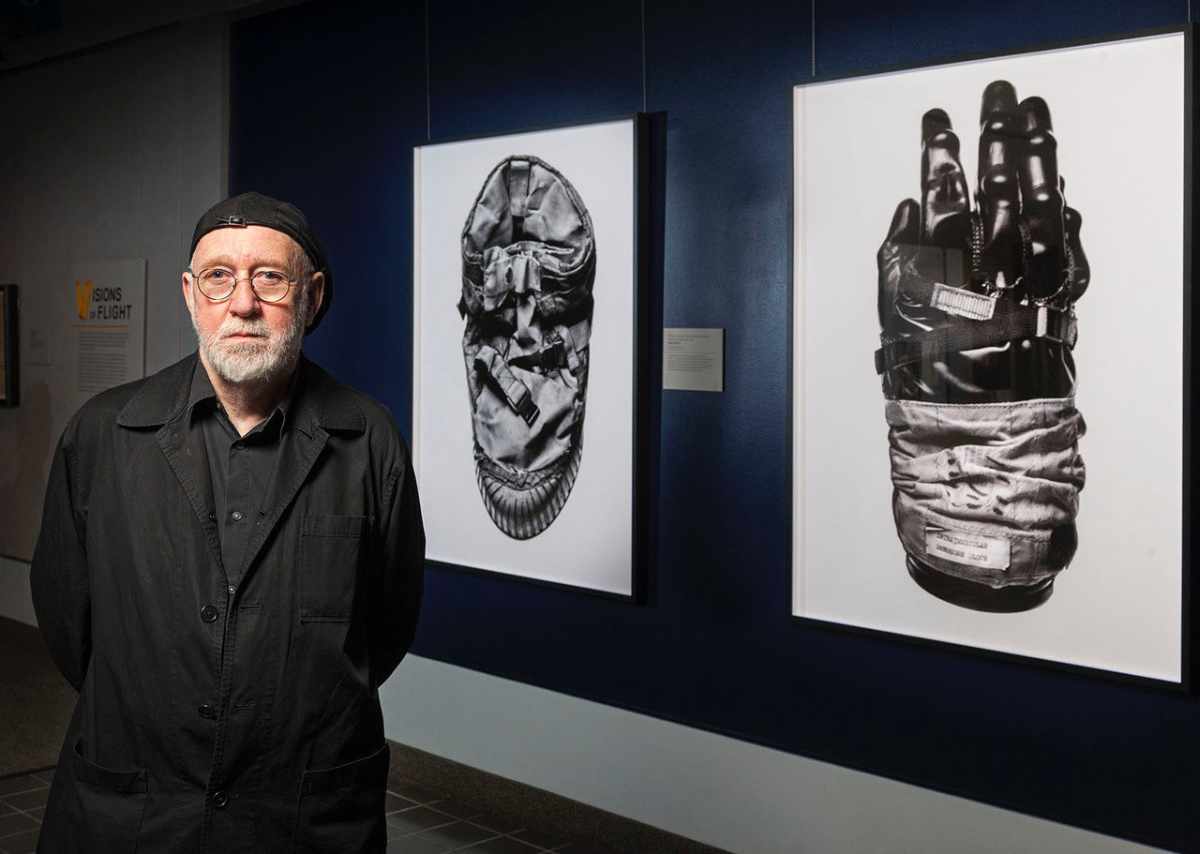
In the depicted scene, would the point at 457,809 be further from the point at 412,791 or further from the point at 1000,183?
the point at 1000,183

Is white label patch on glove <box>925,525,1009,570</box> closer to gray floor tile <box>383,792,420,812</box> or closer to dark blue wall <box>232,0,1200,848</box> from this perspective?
dark blue wall <box>232,0,1200,848</box>

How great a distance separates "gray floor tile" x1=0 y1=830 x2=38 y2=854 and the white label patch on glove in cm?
306

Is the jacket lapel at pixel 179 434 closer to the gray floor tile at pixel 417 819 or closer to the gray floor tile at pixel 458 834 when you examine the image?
the gray floor tile at pixel 458 834

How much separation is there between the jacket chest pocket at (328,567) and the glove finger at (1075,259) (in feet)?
6.21

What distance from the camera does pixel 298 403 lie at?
248 cm

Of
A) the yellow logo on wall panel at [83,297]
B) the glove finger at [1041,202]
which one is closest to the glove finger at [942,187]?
the glove finger at [1041,202]

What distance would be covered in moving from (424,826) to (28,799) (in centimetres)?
150

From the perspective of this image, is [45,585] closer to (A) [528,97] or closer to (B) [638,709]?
(B) [638,709]

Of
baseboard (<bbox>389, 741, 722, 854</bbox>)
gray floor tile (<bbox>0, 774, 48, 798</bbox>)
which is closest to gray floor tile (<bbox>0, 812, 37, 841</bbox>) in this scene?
gray floor tile (<bbox>0, 774, 48, 798</bbox>)

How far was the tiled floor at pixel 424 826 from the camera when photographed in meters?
4.39

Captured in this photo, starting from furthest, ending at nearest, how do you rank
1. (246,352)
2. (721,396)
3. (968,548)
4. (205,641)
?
(721,396), (968,548), (246,352), (205,641)

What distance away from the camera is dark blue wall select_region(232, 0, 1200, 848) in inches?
132

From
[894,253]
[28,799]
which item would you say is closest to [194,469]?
[894,253]

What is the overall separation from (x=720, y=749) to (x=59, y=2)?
4.82 m
